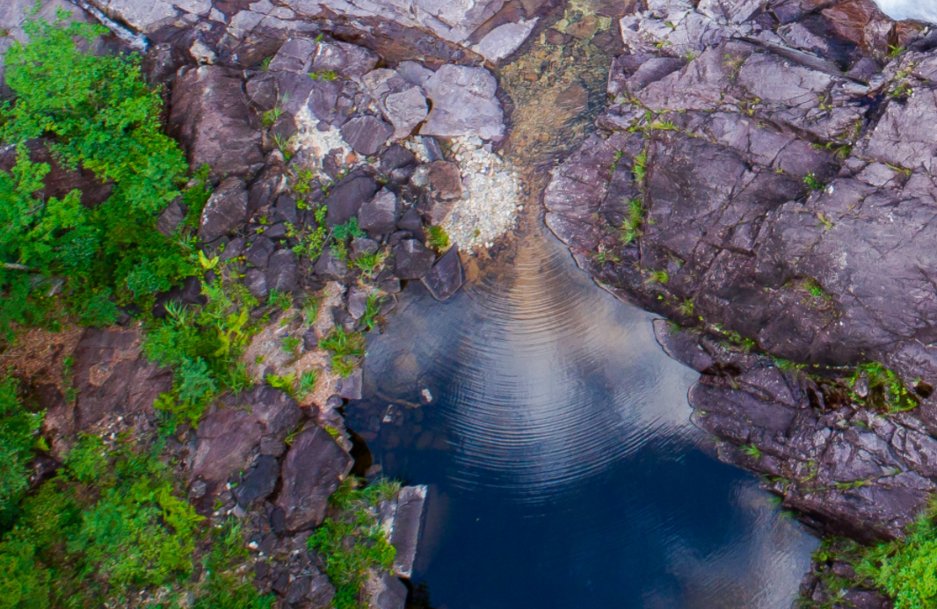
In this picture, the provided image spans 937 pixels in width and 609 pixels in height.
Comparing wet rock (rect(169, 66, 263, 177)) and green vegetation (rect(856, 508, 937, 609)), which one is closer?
green vegetation (rect(856, 508, 937, 609))

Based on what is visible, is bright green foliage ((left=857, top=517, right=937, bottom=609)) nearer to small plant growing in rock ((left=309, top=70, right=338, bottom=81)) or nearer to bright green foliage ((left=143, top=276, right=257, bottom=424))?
bright green foliage ((left=143, top=276, right=257, bottom=424))

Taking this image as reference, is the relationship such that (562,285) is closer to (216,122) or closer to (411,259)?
(411,259)

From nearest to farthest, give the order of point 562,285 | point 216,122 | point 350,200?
point 562,285, point 350,200, point 216,122

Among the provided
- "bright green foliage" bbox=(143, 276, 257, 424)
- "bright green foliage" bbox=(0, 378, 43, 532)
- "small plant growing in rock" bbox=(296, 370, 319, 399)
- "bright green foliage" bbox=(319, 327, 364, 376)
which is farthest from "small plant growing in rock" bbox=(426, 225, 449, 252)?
"bright green foliage" bbox=(0, 378, 43, 532)

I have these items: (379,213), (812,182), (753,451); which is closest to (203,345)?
(379,213)

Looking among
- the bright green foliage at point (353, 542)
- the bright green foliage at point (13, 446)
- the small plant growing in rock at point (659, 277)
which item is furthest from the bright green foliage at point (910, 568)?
the bright green foliage at point (13, 446)

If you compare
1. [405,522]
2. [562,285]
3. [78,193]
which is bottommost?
[405,522]

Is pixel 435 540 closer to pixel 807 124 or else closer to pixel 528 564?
pixel 528 564

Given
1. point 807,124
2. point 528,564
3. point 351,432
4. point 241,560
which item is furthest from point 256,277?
point 807,124

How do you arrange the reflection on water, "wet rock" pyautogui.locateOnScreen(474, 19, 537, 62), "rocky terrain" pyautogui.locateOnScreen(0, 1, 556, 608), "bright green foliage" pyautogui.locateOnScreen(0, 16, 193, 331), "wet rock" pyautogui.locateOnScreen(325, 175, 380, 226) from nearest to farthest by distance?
the reflection on water, "rocky terrain" pyautogui.locateOnScreen(0, 1, 556, 608), "bright green foliage" pyautogui.locateOnScreen(0, 16, 193, 331), "wet rock" pyautogui.locateOnScreen(325, 175, 380, 226), "wet rock" pyautogui.locateOnScreen(474, 19, 537, 62)
